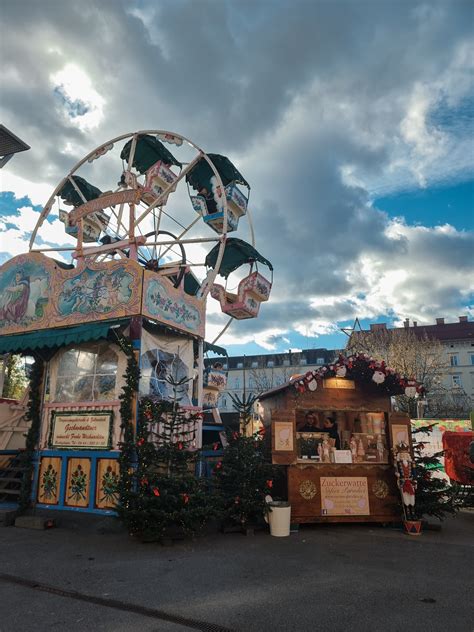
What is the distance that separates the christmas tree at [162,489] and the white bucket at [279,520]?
1.28 m

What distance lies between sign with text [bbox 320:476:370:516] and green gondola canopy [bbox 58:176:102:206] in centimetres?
1057

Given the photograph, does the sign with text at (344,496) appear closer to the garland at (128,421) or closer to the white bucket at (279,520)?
the white bucket at (279,520)

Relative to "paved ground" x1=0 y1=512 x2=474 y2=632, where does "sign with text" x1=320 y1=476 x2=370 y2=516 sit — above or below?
above

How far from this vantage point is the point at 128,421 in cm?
859

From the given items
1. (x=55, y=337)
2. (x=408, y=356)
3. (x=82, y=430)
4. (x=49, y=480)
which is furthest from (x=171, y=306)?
(x=408, y=356)

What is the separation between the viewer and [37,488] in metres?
9.42

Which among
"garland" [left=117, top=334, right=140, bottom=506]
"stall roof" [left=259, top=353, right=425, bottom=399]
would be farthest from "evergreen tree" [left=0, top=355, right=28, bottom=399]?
"stall roof" [left=259, top=353, right=425, bottom=399]

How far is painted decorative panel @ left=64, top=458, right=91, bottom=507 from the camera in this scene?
880 centimetres

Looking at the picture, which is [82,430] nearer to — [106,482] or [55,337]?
[106,482]

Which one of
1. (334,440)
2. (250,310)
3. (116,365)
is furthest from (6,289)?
(334,440)

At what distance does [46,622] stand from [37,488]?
5.58 meters

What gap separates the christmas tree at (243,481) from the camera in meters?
8.45

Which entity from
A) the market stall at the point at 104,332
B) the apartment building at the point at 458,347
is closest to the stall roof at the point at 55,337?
the market stall at the point at 104,332

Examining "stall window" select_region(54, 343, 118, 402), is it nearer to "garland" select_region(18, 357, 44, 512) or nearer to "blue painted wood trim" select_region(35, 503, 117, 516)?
"garland" select_region(18, 357, 44, 512)
